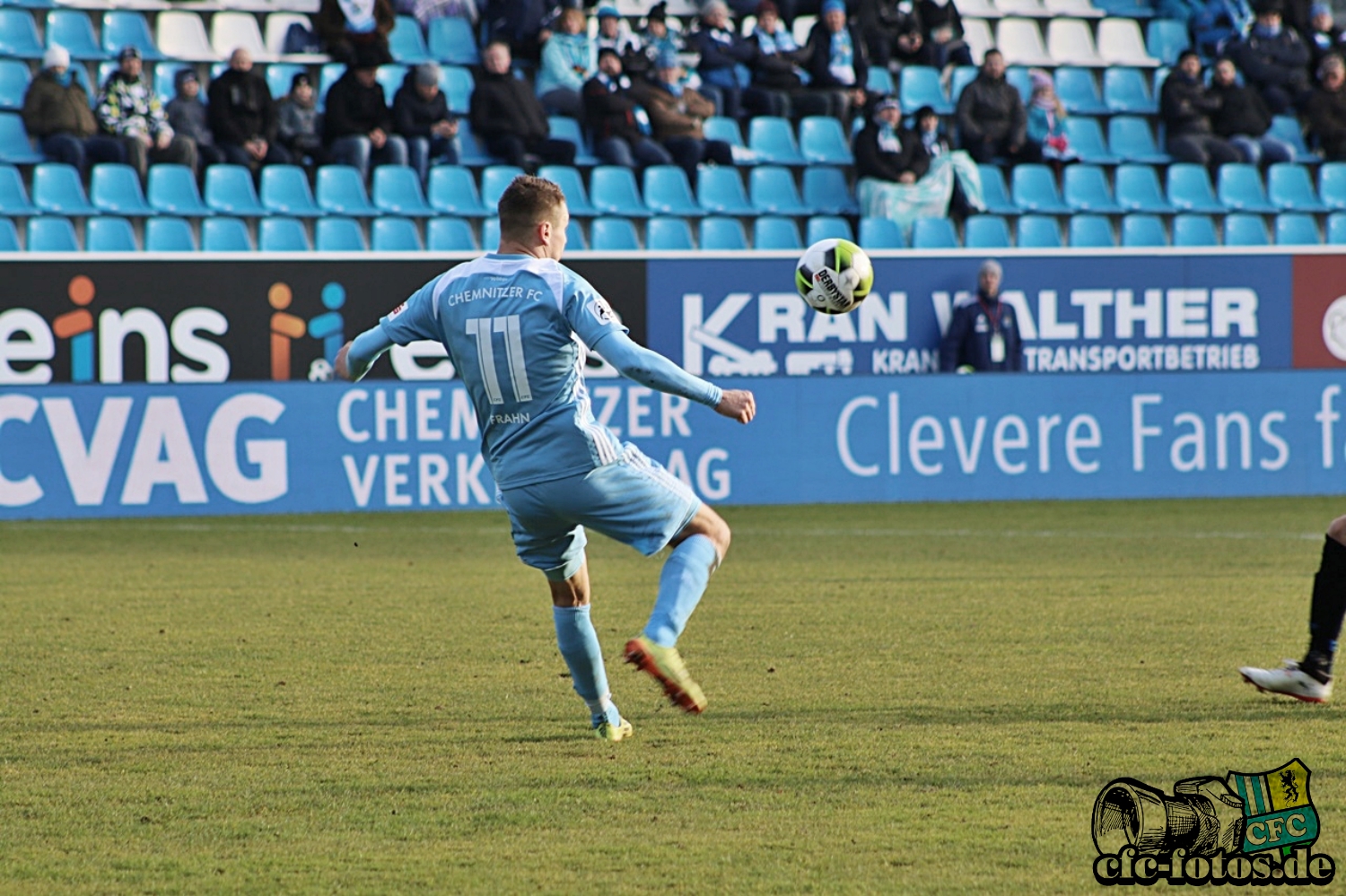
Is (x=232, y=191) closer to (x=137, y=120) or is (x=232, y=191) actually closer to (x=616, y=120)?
(x=137, y=120)

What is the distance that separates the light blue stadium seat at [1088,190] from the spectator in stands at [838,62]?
2.52 m

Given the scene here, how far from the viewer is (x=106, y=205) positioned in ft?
55.3

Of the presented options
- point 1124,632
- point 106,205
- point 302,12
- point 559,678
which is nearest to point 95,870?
point 559,678

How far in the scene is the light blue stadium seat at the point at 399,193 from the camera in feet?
58.1

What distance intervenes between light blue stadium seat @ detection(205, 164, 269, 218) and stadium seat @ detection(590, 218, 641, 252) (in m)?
3.18

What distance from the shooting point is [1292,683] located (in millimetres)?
6535

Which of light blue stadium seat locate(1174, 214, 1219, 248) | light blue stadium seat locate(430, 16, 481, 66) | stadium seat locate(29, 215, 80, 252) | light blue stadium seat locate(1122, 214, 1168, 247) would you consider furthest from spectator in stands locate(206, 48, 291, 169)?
light blue stadium seat locate(1174, 214, 1219, 248)

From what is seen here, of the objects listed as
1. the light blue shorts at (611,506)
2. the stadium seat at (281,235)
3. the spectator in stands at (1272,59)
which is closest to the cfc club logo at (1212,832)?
the light blue shorts at (611,506)

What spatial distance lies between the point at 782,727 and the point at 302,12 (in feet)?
49.2

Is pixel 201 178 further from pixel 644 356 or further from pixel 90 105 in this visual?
pixel 644 356

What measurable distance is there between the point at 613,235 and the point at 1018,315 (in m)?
4.03

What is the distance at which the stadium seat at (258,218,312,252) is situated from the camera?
17.0 m

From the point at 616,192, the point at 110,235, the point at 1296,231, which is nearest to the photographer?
the point at 110,235

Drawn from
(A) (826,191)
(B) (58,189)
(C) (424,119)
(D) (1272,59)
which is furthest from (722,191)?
(D) (1272,59)
